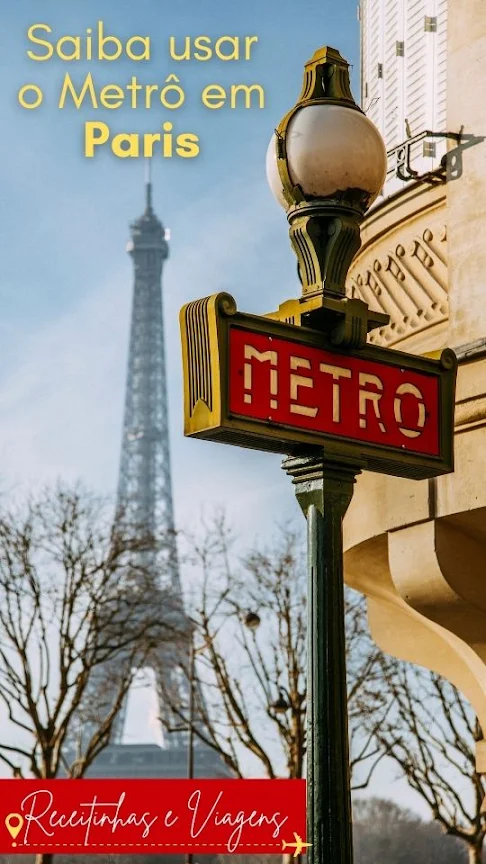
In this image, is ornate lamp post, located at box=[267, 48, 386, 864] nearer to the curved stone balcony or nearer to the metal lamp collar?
the metal lamp collar

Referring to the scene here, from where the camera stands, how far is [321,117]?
5547 mm

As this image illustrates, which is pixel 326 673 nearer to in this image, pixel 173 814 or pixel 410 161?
pixel 410 161

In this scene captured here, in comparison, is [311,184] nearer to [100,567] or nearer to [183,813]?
[183,813]

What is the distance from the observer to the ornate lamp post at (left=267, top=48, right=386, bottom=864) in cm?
520

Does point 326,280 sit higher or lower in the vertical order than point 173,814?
lower

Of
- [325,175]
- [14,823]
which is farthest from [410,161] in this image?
[14,823]

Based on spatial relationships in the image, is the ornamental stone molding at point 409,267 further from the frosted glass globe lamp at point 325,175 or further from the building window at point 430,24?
the frosted glass globe lamp at point 325,175

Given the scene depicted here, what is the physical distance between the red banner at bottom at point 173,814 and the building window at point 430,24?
26.2 ft

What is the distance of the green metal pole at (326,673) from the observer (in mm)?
5066

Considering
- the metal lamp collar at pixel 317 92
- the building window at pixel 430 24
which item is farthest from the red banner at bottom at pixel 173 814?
the metal lamp collar at pixel 317 92

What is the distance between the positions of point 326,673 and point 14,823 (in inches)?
713

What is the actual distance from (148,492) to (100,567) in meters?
80.0

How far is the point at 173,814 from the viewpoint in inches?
706

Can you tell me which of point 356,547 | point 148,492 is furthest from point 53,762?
point 148,492
